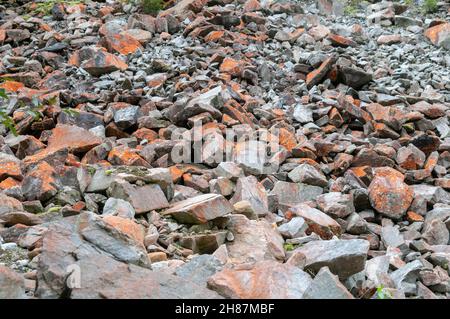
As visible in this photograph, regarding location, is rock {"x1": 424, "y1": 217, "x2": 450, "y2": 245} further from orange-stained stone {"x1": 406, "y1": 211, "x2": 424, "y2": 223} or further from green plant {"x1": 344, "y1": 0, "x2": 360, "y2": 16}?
green plant {"x1": 344, "y1": 0, "x2": 360, "y2": 16}

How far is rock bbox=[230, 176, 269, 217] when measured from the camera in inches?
227

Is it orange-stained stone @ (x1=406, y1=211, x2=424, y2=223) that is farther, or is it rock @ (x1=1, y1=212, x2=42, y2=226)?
orange-stained stone @ (x1=406, y1=211, x2=424, y2=223)

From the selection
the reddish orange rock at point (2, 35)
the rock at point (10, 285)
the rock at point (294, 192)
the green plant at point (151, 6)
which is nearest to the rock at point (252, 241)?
the rock at point (294, 192)

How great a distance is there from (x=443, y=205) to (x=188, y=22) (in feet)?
22.8

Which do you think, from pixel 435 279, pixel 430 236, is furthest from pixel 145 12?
pixel 435 279

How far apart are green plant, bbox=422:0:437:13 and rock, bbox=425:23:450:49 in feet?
4.95

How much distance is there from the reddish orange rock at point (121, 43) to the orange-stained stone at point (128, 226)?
6380 millimetres

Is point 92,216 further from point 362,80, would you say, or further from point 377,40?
point 377,40

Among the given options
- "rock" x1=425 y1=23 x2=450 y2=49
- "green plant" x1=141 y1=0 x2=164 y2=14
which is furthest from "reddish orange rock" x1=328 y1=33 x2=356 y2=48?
"green plant" x1=141 y1=0 x2=164 y2=14

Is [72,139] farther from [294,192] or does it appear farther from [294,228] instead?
[294,228]

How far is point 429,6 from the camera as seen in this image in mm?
13406

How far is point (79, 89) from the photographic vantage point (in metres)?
9.02

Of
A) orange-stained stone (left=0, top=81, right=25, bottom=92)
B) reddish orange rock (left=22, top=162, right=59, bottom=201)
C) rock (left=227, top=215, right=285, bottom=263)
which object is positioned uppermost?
reddish orange rock (left=22, top=162, right=59, bottom=201)

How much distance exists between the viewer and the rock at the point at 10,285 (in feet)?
9.30
